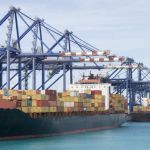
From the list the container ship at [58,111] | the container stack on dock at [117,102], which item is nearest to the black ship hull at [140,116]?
the container stack on dock at [117,102]

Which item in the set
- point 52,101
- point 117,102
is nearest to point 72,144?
point 52,101

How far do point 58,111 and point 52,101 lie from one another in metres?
1.82

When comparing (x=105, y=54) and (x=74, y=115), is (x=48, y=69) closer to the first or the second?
(x=105, y=54)

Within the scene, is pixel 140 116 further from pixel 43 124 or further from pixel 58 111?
pixel 43 124

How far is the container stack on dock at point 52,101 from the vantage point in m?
50.7

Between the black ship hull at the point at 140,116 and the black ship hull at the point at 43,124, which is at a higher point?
the black ship hull at the point at 140,116

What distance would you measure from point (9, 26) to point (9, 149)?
34.5 meters

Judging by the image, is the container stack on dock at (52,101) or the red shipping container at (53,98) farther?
the red shipping container at (53,98)

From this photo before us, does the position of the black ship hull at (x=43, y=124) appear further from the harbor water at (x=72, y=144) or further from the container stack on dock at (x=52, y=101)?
the harbor water at (x=72, y=144)

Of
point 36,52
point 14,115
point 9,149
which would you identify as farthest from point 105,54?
point 9,149

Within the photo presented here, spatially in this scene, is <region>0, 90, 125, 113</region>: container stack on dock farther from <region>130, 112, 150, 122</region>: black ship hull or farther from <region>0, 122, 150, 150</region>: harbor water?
<region>130, 112, 150, 122</region>: black ship hull

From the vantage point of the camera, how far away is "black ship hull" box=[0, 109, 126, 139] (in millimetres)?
48138

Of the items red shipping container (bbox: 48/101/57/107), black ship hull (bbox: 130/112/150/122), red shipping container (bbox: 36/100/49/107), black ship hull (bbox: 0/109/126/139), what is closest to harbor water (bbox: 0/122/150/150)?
black ship hull (bbox: 0/109/126/139)

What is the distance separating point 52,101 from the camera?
186ft
